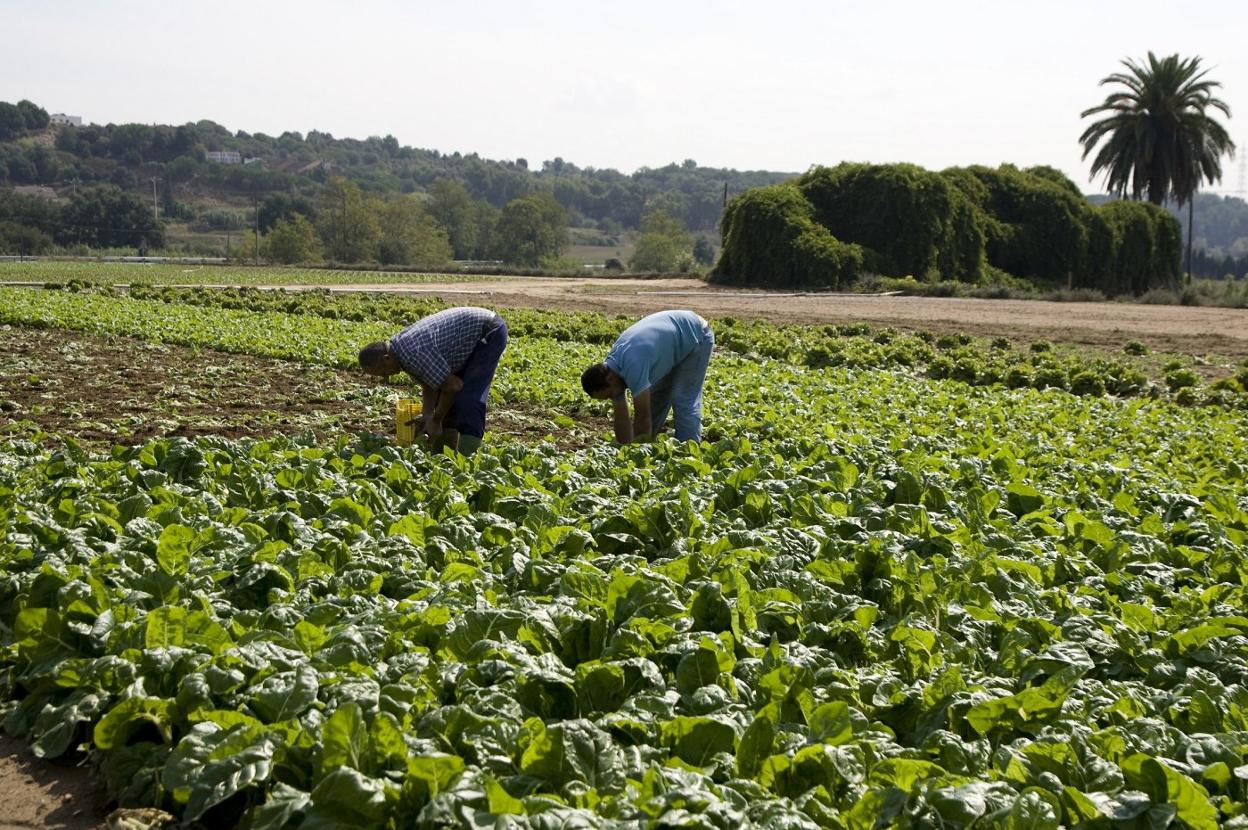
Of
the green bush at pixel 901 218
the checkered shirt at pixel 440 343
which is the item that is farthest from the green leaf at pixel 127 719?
the green bush at pixel 901 218

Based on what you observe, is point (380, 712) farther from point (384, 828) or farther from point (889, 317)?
point (889, 317)

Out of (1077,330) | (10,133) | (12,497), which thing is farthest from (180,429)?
(10,133)

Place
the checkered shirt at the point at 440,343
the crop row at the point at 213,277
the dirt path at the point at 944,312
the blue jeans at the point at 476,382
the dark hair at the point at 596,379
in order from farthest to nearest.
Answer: the crop row at the point at 213,277
the dirt path at the point at 944,312
the blue jeans at the point at 476,382
the checkered shirt at the point at 440,343
the dark hair at the point at 596,379

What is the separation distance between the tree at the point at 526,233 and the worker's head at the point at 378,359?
9466 cm

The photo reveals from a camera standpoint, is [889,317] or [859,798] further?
[889,317]

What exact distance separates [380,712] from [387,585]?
165cm

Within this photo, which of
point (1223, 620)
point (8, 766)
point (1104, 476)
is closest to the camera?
point (8, 766)

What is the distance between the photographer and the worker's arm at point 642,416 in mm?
8992

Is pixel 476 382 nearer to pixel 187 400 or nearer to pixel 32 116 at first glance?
pixel 187 400

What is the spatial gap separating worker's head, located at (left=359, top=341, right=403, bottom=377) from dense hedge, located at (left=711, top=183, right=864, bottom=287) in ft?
141

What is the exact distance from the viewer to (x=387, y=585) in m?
5.53

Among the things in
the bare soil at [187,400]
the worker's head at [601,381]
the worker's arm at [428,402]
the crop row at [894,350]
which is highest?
the worker's head at [601,381]

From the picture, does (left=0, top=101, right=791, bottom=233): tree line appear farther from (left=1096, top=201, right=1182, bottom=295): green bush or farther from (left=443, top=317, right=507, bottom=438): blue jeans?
(left=443, top=317, right=507, bottom=438): blue jeans

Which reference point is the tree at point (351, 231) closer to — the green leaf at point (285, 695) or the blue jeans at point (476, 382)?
the blue jeans at point (476, 382)
